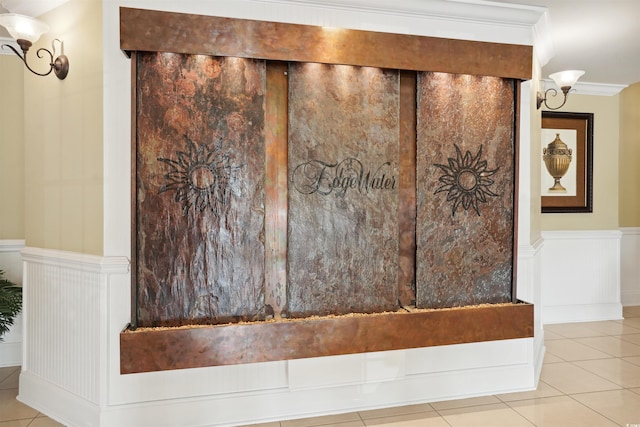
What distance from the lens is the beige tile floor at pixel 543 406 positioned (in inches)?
112

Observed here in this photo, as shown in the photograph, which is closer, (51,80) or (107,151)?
(107,151)

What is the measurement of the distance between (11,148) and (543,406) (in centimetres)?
452

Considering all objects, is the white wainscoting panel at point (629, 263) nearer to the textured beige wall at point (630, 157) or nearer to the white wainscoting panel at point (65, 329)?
the textured beige wall at point (630, 157)

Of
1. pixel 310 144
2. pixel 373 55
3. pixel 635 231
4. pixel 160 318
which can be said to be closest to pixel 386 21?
pixel 373 55

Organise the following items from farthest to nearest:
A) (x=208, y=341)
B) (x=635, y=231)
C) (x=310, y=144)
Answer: (x=635, y=231) < (x=310, y=144) < (x=208, y=341)

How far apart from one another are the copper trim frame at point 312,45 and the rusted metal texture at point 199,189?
0.10 metres

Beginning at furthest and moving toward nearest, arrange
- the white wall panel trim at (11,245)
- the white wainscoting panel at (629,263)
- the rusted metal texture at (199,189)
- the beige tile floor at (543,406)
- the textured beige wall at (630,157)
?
the white wainscoting panel at (629,263) → the textured beige wall at (630,157) → the white wall panel trim at (11,245) → the beige tile floor at (543,406) → the rusted metal texture at (199,189)

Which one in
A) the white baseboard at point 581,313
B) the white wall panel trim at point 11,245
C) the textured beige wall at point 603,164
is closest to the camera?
the white wall panel trim at point 11,245

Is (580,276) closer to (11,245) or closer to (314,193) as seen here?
(314,193)

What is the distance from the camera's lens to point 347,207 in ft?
9.36

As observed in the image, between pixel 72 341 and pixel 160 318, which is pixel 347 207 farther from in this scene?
pixel 72 341

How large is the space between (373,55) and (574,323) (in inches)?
162

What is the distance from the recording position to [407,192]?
3020mm

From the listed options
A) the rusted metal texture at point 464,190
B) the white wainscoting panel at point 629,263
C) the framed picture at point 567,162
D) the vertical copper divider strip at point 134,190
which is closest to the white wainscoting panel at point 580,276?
the framed picture at point 567,162
